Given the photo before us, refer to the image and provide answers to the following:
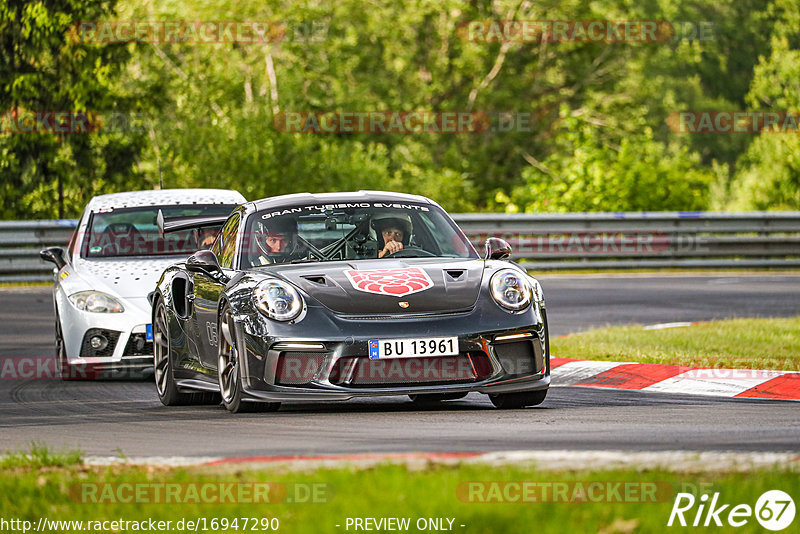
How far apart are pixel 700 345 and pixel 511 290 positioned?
4232mm

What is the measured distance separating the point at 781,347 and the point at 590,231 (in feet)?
37.5

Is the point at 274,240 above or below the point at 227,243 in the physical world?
above

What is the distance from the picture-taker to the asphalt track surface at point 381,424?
6770mm

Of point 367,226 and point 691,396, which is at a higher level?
point 367,226

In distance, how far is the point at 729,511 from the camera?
4.76m

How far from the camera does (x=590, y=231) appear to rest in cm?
2358

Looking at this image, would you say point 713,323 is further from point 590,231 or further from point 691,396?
point 590,231

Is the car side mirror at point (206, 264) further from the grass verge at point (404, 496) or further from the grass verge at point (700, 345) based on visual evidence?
the grass verge at point (700, 345)

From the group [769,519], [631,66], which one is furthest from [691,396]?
[631,66]
